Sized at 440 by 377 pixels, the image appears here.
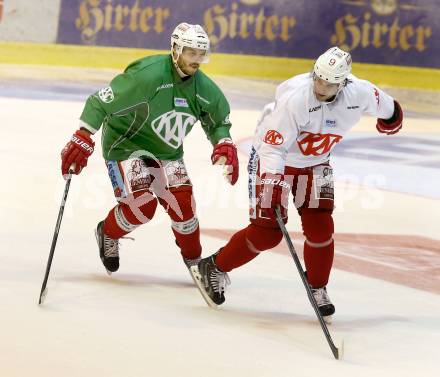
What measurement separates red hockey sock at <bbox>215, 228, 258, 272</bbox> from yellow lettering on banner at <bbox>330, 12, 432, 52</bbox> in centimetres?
1027

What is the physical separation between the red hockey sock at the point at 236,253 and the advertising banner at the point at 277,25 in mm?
8977

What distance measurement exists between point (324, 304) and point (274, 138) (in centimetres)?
71

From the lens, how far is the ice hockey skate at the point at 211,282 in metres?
4.64

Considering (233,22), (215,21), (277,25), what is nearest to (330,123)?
(215,21)

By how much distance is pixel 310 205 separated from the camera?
450 centimetres

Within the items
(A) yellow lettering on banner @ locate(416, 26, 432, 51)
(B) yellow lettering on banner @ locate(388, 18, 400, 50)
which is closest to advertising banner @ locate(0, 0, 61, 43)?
(B) yellow lettering on banner @ locate(388, 18, 400, 50)

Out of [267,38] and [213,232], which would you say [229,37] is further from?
[213,232]

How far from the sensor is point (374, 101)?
4.62 m

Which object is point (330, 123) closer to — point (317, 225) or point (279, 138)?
Result: point (279, 138)

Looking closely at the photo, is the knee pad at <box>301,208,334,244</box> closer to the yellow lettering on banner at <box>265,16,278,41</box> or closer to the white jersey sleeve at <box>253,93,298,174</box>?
the white jersey sleeve at <box>253,93,298,174</box>

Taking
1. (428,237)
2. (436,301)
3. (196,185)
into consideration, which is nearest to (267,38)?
(196,185)

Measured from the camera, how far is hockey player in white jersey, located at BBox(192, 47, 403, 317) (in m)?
4.32

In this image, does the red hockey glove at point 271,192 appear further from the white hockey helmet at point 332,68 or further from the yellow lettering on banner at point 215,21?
the yellow lettering on banner at point 215,21

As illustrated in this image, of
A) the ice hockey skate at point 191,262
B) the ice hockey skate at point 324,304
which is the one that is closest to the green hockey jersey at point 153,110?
the ice hockey skate at point 191,262
